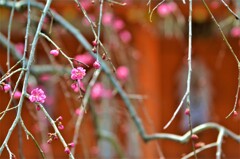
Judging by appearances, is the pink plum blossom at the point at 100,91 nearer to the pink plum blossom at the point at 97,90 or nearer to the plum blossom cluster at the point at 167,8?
the pink plum blossom at the point at 97,90

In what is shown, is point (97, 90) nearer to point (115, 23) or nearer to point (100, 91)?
point (100, 91)

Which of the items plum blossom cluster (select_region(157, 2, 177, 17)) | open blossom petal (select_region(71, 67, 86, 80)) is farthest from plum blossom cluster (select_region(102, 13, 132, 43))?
open blossom petal (select_region(71, 67, 86, 80))


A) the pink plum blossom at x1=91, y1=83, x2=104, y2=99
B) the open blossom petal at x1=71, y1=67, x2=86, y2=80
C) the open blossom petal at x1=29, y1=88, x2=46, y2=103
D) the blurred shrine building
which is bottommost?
the blurred shrine building

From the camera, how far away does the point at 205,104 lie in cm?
745

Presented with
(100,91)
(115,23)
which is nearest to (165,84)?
(115,23)

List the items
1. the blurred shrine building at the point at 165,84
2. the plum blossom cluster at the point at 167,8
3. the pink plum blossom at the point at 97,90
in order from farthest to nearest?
the blurred shrine building at the point at 165,84, the pink plum blossom at the point at 97,90, the plum blossom cluster at the point at 167,8

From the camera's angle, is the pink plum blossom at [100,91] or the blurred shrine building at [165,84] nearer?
the pink plum blossom at [100,91]

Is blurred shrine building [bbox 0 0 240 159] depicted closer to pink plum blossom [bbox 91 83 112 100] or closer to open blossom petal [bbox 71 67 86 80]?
pink plum blossom [bbox 91 83 112 100]

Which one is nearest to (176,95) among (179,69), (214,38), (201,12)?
(179,69)

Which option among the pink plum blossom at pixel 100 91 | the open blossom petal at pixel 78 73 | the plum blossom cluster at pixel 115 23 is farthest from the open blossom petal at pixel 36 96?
the pink plum blossom at pixel 100 91

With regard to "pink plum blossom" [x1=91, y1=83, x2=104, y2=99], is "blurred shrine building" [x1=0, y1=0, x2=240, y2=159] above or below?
below

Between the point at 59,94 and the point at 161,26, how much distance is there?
5.27ft

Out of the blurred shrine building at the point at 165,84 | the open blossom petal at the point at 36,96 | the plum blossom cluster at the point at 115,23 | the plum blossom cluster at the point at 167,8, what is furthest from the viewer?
the blurred shrine building at the point at 165,84

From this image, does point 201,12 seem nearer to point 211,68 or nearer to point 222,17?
point 222,17
